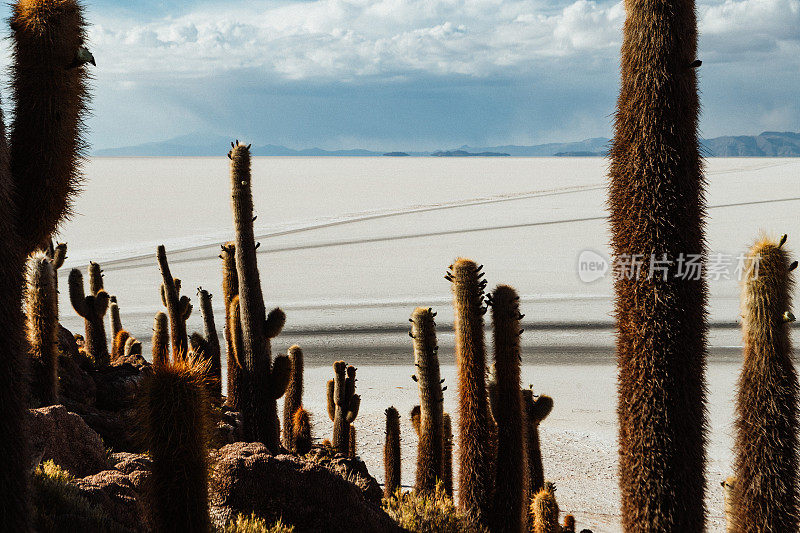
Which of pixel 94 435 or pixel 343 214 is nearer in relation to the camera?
pixel 94 435

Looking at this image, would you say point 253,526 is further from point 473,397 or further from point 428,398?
point 428,398

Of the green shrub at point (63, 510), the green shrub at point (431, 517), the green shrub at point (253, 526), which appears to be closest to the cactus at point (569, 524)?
the green shrub at point (431, 517)

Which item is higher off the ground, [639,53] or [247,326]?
[639,53]

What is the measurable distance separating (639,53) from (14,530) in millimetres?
4481

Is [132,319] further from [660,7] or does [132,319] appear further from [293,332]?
[660,7]

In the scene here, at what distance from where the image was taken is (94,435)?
644 cm

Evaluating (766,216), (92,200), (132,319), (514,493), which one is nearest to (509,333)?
(514,493)

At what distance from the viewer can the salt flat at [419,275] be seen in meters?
11.0

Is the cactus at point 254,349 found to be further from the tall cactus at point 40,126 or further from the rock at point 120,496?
the tall cactus at point 40,126

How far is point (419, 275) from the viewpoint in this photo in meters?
25.0

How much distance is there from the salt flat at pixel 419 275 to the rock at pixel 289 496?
11.5ft

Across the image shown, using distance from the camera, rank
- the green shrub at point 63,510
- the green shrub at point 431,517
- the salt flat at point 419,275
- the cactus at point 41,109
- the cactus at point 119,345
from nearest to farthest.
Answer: the cactus at point 41,109, the green shrub at point 63,510, the green shrub at point 431,517, the salt flat at point 419,275, the cactus at point 119,345

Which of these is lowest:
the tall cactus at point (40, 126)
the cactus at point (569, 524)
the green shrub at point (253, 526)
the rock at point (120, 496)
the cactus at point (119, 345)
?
the cactus at point (569, 524)

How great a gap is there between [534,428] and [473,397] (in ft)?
3.53
